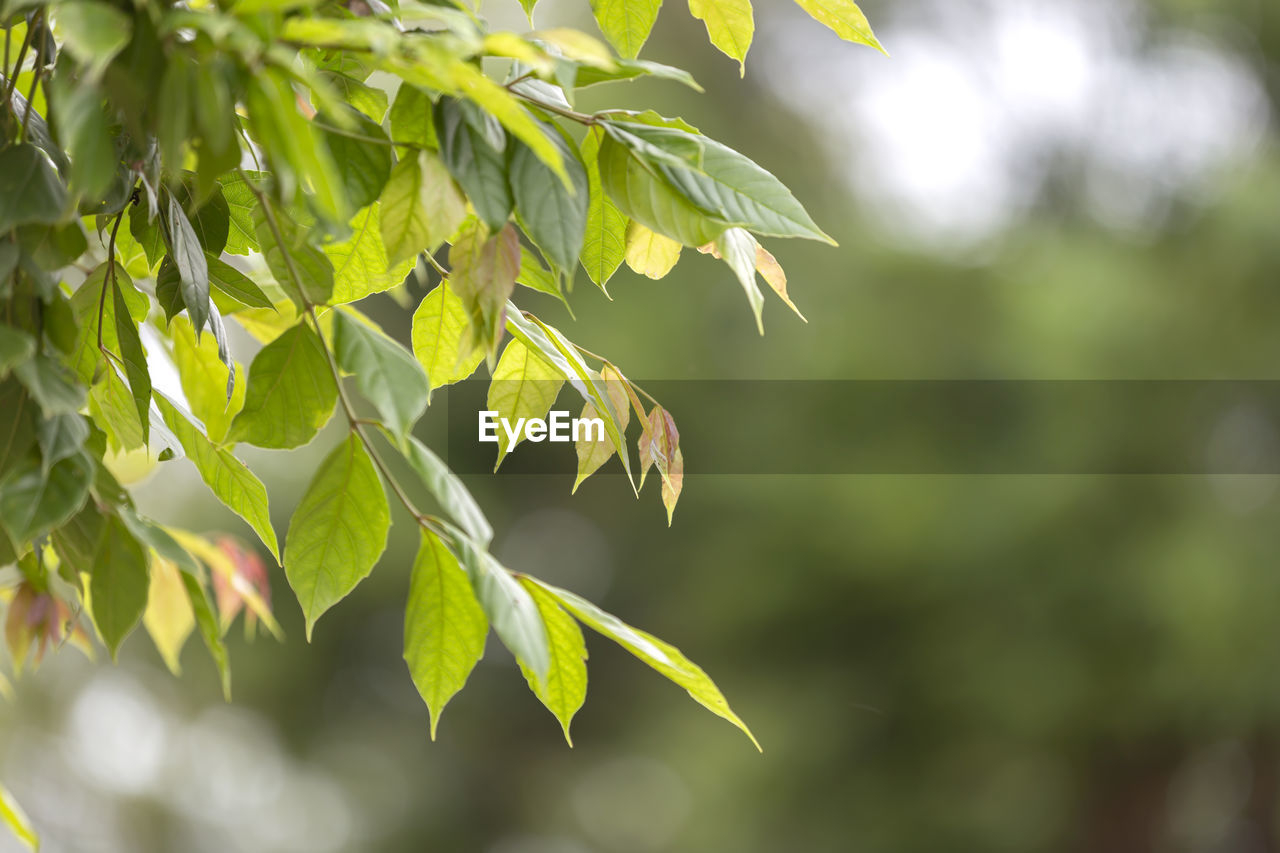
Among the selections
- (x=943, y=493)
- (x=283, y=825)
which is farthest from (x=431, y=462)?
(x=283, y=825)

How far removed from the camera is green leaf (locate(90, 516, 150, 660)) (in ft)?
1.34

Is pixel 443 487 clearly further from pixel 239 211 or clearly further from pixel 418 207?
pixel 239 211

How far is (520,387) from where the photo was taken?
19.7 inches

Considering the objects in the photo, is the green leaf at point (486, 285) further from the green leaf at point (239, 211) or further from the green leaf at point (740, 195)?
the green leaf at point (239, 211)

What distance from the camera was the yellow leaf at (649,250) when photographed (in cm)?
44

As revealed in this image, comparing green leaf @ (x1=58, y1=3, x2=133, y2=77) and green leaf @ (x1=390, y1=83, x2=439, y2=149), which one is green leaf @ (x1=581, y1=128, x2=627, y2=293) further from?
green leaf @ (x1=58, y1=3, x2=133, y2=77)

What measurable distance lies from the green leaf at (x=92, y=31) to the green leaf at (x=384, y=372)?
0.11 m

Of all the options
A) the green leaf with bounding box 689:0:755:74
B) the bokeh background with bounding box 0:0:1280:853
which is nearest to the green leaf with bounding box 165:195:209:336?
the green leaf with bounding box 689:0:755:74

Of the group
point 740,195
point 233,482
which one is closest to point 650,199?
point 740,195

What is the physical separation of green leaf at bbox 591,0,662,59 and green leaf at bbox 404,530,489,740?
0.79 ft

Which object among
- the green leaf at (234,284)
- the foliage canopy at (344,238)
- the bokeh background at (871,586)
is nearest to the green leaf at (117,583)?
the foliage canopy at (344,238)

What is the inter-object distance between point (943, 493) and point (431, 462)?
117 inches

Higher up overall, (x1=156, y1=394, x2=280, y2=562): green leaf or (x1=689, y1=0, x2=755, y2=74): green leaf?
(x1=689, y1=0, x2=755, y2=74): green leaf

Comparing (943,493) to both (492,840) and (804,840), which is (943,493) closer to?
(804,840)
